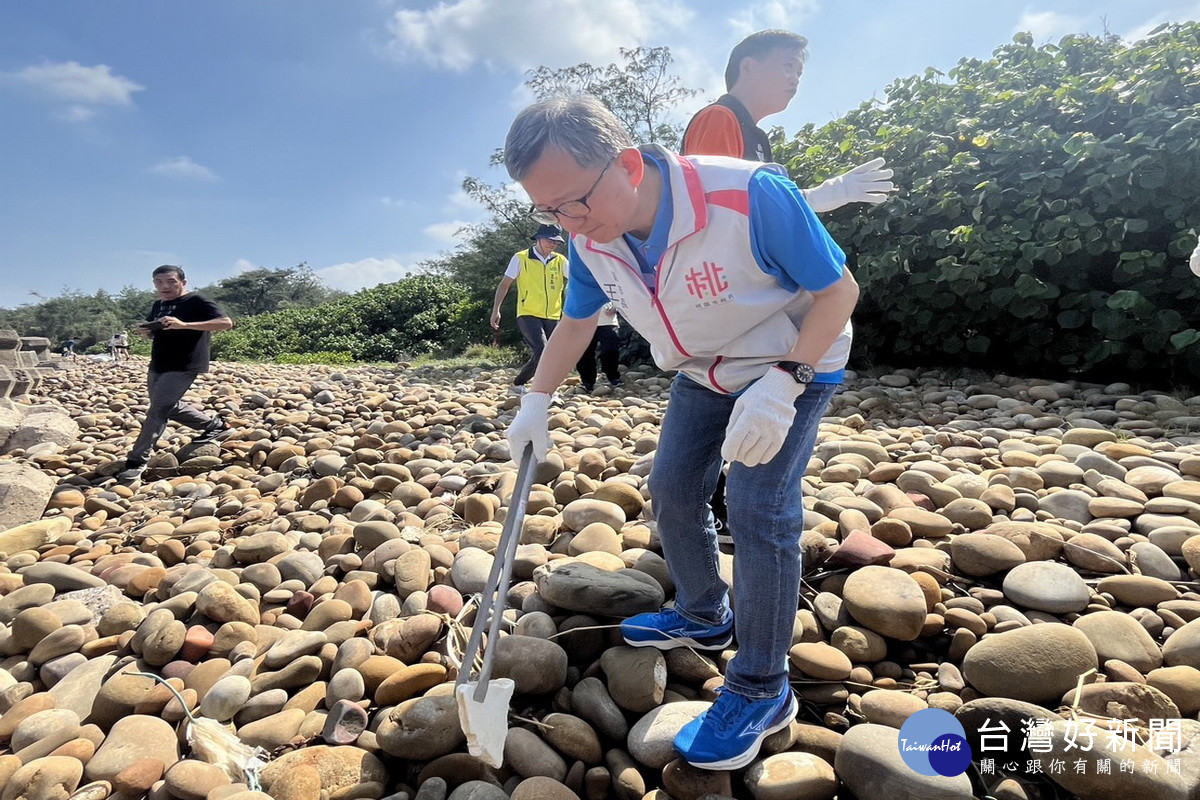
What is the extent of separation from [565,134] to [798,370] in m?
0.66

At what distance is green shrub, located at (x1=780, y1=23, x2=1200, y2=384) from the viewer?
165 inches

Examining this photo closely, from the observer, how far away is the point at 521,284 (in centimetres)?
594

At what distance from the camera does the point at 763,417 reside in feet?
4.24

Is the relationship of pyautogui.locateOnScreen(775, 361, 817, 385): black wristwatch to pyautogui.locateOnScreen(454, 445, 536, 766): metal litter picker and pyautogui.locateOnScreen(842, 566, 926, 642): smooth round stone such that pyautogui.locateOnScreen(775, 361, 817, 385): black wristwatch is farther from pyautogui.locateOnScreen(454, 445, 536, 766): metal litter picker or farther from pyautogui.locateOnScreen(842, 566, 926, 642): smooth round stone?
pyautogui.locateOnScreen(842, 566, 926, 642): smooth round stone

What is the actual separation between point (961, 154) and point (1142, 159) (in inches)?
44.4

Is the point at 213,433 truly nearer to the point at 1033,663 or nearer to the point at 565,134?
the point at 565,134

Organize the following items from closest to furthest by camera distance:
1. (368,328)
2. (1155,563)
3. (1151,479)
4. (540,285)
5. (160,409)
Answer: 1. (1155,563)
2. (1151,479)
3. (160,409)
4. (540,285)
5. (368,328)

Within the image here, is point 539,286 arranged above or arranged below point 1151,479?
above

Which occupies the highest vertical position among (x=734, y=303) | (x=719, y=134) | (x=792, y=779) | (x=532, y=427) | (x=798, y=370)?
(x=719, y=134)

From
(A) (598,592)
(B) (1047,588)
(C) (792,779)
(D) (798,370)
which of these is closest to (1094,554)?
(B) (1047,588)

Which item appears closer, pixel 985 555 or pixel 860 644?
pixel 860 644

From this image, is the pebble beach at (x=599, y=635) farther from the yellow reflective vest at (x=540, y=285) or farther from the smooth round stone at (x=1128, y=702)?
the yellow reflective vest at (x=540, y=285)

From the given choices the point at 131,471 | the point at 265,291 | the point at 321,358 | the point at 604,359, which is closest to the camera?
the point at 131,471

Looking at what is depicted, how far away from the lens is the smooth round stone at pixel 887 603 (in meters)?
1.77
